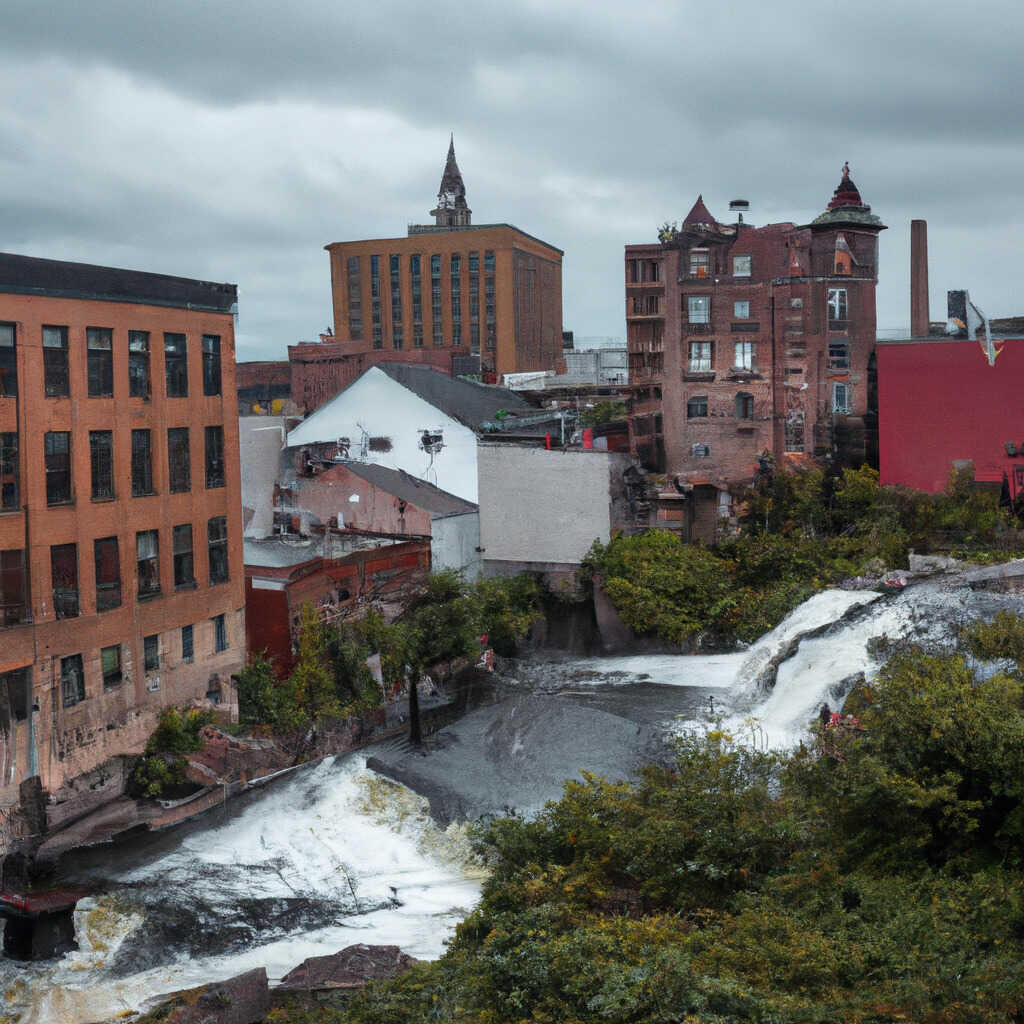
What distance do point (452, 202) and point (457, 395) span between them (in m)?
62.1

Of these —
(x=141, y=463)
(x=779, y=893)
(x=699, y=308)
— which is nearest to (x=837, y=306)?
(x=699, y=308)

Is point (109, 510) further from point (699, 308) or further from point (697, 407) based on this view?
point (699, 308)

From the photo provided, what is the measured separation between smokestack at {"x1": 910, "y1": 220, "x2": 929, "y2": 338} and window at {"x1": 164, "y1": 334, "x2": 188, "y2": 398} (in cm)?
3949

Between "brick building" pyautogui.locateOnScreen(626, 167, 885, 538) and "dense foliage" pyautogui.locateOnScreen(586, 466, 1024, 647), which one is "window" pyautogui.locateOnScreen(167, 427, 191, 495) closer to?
"dense foliage" pyautogui.locateOnScreen(586, 466, 1024, 647)

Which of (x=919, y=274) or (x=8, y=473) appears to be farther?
(x=919, y=274)

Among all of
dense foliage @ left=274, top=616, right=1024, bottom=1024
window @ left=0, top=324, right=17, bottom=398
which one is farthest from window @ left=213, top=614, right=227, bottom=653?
dense foliage @ left=274, top=616, right=1024, bottom=1024

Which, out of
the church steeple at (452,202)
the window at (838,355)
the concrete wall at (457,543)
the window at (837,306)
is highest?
the church steeple at (452,202)

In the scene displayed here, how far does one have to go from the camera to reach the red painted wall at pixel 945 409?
4369cm

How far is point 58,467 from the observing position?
2619 centimetres

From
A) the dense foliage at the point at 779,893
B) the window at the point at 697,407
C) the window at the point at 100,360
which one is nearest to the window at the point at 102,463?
the window at the point at 100,360

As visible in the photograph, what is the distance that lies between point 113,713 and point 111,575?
3.32m

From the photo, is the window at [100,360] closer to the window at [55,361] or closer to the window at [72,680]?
the window at [55,361]

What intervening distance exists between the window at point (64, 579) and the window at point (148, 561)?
6.94 feet

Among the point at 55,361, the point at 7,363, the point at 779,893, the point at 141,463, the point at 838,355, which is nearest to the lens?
the point at 779,893
